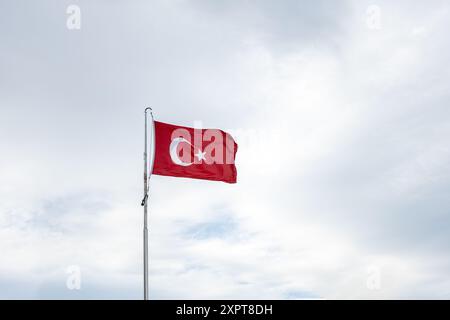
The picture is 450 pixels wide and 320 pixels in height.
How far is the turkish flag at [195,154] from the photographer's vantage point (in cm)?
3309

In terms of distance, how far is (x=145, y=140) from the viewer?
35.3 metres

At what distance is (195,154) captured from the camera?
34.1 metres

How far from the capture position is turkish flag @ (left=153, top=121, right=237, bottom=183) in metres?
33.1
